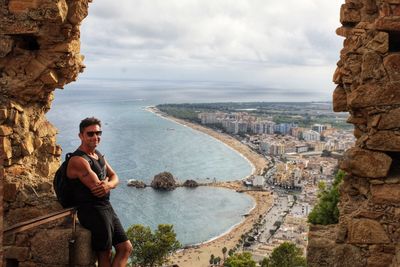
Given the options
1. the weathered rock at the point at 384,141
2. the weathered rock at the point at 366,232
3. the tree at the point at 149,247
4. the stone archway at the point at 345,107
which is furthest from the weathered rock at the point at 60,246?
the tree at the point at 149,247

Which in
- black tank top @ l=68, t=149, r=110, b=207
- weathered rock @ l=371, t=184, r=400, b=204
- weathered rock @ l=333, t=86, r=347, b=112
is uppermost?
weathered rock @ l=333, t=86, r=347, b=112

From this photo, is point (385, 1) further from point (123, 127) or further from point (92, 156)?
point (123, 127)

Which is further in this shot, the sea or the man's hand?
the sea

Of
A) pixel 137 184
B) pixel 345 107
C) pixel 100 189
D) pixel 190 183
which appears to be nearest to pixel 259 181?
pixel 190 183

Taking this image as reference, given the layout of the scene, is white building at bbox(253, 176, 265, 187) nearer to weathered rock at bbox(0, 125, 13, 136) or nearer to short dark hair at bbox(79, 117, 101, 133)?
weathered rock at bbox(0, 125, 13, 136)

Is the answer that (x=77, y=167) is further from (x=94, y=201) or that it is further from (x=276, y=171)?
(x=276, y=171)

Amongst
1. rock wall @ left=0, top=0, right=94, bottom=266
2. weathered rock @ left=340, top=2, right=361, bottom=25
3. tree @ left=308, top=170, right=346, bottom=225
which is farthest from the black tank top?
tree @ left=308, top=170, right=346, bottom=225

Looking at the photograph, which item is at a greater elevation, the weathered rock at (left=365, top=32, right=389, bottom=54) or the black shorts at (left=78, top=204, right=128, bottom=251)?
the weathered rock at (left=365, top=32, right=389, bottom=54)

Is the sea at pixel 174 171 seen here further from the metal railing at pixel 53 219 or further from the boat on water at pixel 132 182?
the metal railing at pixel 53 219
